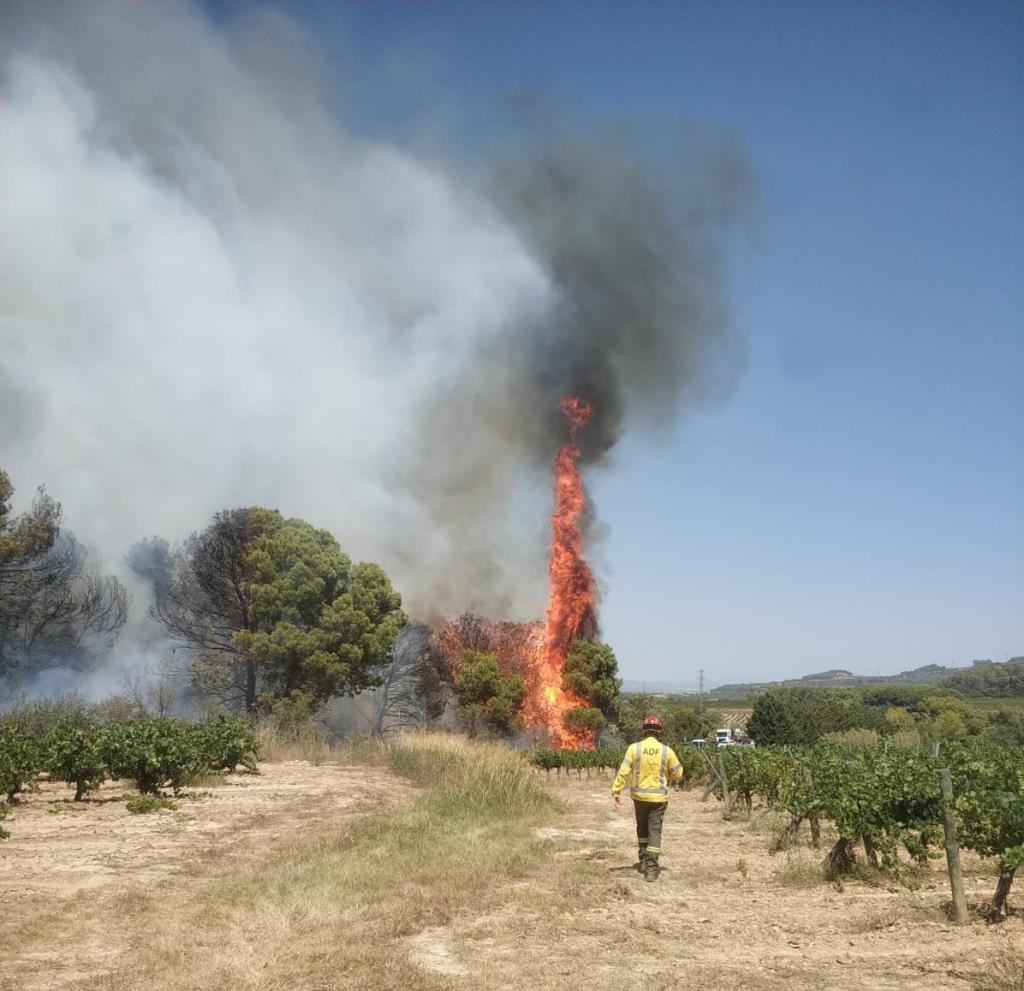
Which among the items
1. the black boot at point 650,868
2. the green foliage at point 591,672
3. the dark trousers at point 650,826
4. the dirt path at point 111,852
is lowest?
the dirt path at point 111,852

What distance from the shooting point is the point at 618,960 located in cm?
812

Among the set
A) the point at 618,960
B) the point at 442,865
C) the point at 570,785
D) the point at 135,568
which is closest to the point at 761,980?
the point at 618,960

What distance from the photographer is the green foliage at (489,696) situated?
44250 millimetres

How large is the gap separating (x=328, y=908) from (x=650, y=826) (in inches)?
189

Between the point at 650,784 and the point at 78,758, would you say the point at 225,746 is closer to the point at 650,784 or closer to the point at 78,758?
the point at 78,758

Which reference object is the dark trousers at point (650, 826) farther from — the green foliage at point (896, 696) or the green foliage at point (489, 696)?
the green foliage at point (896, 696)

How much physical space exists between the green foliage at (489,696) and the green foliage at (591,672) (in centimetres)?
286

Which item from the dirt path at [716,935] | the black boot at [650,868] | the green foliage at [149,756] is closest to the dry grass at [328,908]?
the dirt path at [716,935]

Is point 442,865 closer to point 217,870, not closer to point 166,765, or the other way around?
point 217,870

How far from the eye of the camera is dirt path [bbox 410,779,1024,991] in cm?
750

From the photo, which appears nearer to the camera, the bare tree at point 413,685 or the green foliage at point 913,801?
the green foliage at point 913,801

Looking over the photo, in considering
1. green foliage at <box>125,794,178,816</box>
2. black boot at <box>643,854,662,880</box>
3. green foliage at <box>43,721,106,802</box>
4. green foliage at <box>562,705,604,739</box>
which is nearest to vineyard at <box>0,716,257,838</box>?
green foliage at <box>43,721,106,802</box>

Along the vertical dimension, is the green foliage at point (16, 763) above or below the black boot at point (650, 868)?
above

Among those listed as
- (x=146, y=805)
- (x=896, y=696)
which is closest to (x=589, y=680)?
(x=146, y=805)
